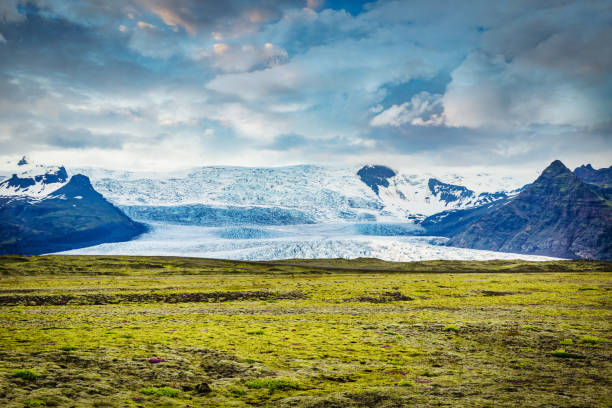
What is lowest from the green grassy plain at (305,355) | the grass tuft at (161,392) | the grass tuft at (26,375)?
the green grassy plain at (305,355)

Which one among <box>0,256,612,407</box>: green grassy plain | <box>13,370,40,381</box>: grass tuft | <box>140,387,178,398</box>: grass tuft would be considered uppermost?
<box>13,370,40,381</box>: grass tuft

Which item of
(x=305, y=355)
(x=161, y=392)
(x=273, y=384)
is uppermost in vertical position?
(x=161, y=392)

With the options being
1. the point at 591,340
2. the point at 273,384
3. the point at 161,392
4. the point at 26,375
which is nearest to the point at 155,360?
the point at 161,392

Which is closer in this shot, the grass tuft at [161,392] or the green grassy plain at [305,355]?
the green grassy plain at [305,355]

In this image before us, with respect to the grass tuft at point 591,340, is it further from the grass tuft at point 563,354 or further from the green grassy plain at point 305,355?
the grass tuft at point 563,354

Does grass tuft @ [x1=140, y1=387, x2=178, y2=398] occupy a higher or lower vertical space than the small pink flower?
higher

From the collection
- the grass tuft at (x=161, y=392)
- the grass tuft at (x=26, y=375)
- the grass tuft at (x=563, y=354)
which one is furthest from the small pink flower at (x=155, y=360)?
the grass tuft at (x=563, y=354)

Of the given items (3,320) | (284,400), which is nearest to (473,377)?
(284,400)

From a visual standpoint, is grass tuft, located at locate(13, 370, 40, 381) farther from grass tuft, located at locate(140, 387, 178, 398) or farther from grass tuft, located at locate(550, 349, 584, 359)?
grass tuft, located at locate(550, 349, 584, 359)

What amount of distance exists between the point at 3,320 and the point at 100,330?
1123cm

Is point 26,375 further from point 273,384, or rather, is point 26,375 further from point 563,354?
point 563,354

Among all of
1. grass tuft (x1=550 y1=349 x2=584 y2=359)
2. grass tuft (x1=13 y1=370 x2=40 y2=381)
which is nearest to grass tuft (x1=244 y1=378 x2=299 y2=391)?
grass tuft (x1=13 y1=370 x2=40 y2=381)

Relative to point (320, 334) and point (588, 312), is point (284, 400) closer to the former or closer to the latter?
point (320, 334)

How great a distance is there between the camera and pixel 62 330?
2906cm
